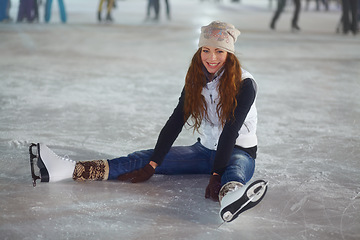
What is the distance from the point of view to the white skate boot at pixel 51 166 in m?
2.63

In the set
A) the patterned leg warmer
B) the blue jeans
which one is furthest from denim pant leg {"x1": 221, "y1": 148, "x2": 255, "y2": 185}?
the patterned leg warmer

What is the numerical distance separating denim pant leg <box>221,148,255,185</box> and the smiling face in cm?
41

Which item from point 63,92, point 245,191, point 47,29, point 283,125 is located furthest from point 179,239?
point 47,29

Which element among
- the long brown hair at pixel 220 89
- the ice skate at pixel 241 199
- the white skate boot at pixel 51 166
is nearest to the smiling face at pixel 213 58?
the long brown hair at pixel 220 89

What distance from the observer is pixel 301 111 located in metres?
4.43

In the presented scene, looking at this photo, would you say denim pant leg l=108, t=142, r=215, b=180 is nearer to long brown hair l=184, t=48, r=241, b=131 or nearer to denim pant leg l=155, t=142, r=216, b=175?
denim pant leg l=155, t=142, r=216, b=175

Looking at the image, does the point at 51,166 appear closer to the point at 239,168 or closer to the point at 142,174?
the point at 142,174

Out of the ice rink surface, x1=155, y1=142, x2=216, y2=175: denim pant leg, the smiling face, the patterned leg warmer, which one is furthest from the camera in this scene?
x1=155, y1=142, x2=216, y2=175: denim pant leg

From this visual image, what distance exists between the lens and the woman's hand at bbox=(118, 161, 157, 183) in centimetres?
269

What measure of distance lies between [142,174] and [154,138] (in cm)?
88

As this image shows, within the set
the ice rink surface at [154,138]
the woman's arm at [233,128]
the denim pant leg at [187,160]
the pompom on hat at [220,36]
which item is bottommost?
the ice rink surface at [154,138]

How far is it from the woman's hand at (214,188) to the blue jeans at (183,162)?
9 centimetres

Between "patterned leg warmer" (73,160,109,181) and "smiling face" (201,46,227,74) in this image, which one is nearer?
"smiling face" (201,46,227,74)

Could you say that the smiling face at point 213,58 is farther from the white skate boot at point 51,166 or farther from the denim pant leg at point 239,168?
the white skate boot at point 51,166
